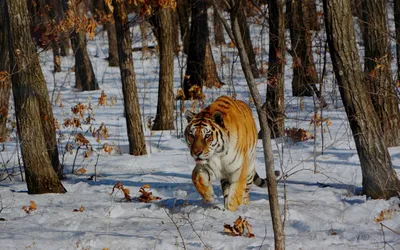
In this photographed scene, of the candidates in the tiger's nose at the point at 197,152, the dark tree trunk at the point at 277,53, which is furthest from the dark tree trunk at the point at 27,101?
the dark tree trunk at the point at 277,53

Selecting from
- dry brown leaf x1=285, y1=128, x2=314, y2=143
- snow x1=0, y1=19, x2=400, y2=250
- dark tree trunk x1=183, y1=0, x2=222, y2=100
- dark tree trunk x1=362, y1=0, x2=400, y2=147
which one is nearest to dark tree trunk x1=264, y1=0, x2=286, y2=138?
dry brown leaf x1=285, y1=128, x2=314, y2=143

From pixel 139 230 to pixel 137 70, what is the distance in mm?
14263

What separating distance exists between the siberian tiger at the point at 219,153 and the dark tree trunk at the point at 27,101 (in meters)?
1.76

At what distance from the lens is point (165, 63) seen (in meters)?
10.9

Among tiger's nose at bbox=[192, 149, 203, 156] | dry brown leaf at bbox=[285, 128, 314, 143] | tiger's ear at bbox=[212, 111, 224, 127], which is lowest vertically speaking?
dry brown leaf at bbox=[285, 128, 314, 143]

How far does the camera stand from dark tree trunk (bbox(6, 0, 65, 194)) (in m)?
6.99

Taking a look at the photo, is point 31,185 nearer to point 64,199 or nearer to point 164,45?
point 64,199

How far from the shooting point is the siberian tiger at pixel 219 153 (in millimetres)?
6221

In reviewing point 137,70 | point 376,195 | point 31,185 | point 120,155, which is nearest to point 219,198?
point 376,195

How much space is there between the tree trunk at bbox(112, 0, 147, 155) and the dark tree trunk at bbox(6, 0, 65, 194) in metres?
2.09

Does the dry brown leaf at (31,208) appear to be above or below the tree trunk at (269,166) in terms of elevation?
below

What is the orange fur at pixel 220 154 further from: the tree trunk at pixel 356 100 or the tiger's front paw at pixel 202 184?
the tree trunk at pixel 356 100

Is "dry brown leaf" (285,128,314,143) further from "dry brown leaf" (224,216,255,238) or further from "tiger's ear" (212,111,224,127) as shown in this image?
"dry brown leaf" (224,216,255,238)

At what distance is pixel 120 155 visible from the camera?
9.76m
